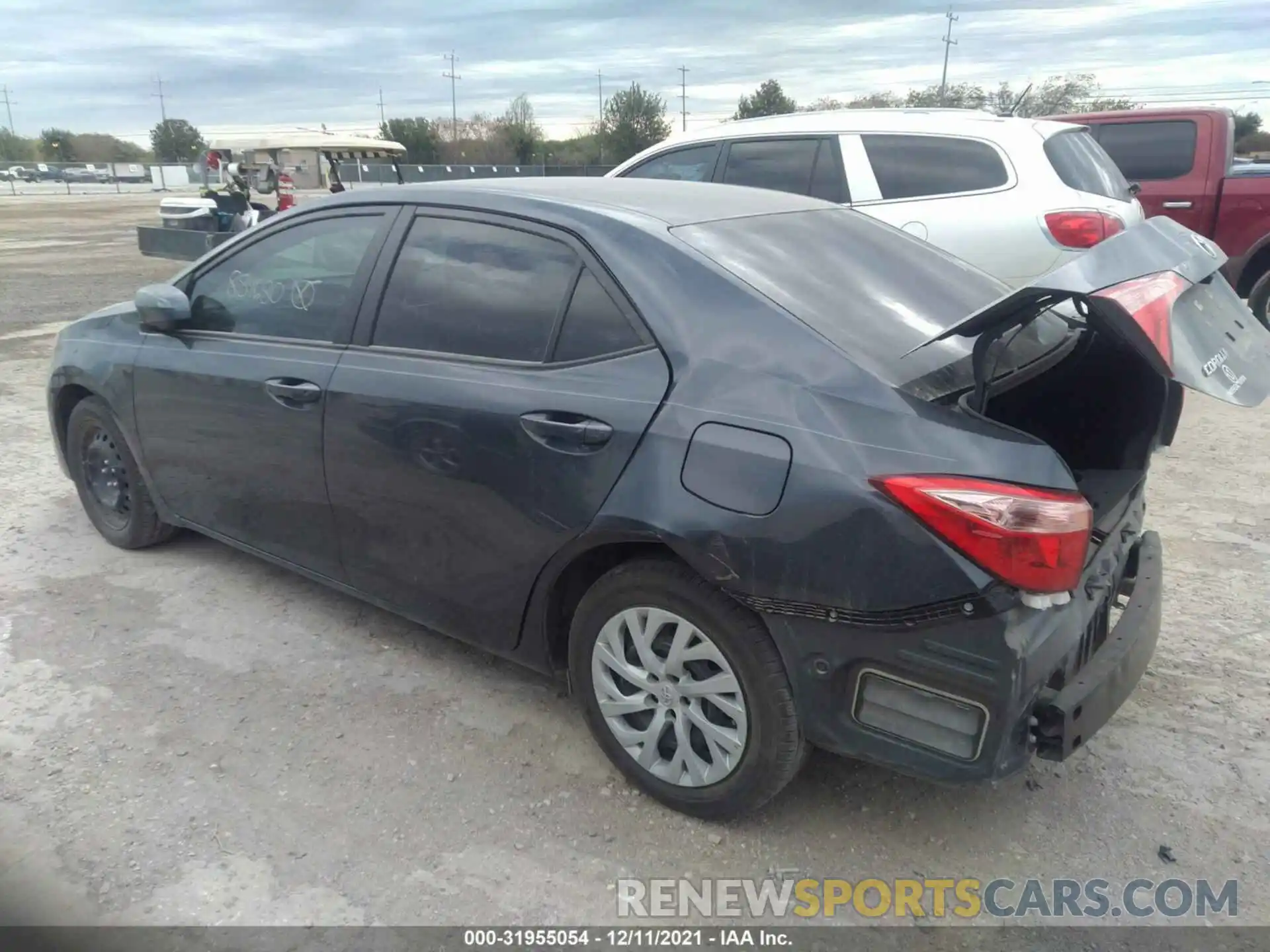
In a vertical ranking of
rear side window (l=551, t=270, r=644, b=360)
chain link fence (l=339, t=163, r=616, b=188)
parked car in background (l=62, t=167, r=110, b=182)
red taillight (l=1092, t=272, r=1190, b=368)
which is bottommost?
parked car in background (l=62, t=167, r=110, b=182)

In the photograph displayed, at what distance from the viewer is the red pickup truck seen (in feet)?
26.2

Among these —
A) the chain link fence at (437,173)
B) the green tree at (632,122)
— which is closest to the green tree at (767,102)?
the green tree at (632,122)

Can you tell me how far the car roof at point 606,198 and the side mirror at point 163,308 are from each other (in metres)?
0.83

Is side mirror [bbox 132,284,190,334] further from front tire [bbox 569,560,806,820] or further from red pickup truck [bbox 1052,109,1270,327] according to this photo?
red pickup truck [bbox 1052,109,1270,327]

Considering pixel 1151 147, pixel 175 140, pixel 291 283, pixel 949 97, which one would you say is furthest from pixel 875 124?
pixel 175 140

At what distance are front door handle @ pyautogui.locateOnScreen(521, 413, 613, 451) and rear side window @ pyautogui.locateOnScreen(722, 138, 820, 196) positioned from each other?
423cm

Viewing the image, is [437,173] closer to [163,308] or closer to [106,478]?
[106,478]

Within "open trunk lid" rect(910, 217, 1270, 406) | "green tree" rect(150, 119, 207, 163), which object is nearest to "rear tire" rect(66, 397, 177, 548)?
"open trunk lid" rect(910, 217, 1270, 406)

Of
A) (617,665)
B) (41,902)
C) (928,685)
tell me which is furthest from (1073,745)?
(41,902)

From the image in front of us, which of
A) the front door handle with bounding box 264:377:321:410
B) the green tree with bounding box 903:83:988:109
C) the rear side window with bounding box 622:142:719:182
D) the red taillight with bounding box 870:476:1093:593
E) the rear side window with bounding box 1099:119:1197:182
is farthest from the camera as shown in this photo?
the green tree with bounding box 903:83:988:109

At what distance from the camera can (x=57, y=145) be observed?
80.5 m

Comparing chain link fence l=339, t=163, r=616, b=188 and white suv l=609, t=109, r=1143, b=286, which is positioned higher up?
white suv l=609, t=109, r=1143, b=286

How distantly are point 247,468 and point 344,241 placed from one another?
916mm

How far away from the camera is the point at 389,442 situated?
10.2 ft
